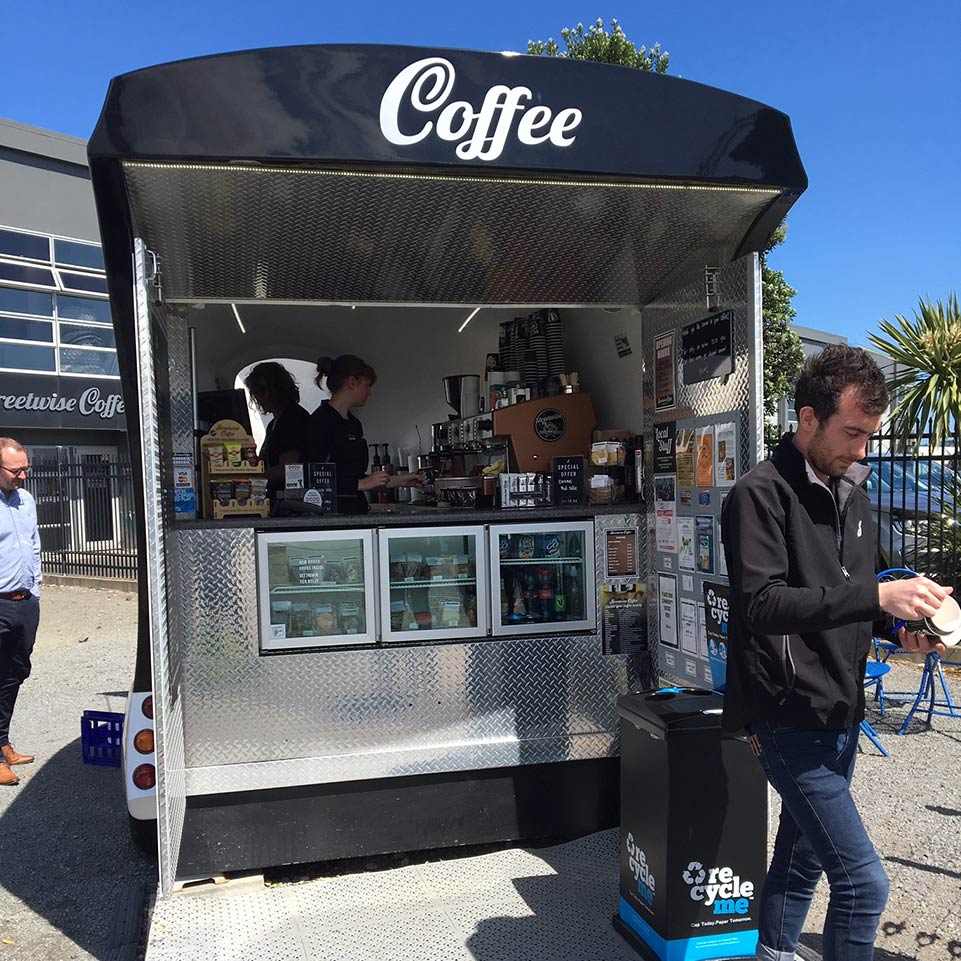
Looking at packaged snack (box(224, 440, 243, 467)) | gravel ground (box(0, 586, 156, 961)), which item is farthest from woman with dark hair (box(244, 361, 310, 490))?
gravel ground (box(0, 586, 156, 961))

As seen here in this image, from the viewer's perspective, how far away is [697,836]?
2.99 metres

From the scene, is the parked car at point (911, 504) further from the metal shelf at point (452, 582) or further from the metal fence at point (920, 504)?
the metal shelf at point (452, 582)

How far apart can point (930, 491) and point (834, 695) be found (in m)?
6.86

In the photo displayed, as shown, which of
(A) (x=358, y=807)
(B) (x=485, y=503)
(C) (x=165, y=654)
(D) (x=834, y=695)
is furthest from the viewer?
(B) (x=485, y=503)

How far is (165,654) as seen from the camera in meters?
3.31

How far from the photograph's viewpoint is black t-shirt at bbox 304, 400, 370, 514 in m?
5.43

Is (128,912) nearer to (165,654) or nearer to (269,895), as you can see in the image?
(269,895)

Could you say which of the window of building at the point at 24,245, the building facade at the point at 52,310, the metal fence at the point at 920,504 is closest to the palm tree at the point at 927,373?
the metal fence at the point at 920,504

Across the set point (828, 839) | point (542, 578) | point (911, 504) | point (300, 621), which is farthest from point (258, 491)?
point (911, 504)

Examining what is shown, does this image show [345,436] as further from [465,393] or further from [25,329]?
[25,329]

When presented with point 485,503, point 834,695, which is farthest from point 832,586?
point 485,503

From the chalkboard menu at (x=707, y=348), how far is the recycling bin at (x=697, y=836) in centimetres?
142

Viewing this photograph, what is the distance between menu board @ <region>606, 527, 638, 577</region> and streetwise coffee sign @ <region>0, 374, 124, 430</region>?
1711 cm

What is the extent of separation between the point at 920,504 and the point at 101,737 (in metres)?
7.44
